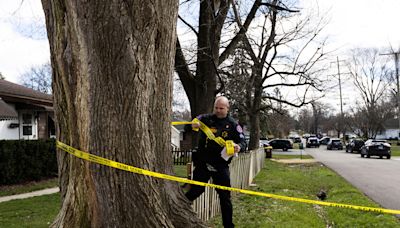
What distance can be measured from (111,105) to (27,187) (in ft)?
32.4

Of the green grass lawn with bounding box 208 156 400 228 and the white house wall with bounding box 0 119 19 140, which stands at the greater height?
the white house wall with bounding box 0 119 19 140

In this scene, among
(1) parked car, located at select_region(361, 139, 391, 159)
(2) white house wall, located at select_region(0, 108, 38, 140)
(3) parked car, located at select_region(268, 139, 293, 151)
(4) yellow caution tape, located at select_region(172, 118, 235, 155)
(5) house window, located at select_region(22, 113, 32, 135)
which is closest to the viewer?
(4) yellow caution tape, located at select_region(172, 118, 235, 155)

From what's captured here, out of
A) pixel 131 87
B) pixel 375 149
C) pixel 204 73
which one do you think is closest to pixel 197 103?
pixel 204 73

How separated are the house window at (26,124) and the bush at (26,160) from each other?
149 inches

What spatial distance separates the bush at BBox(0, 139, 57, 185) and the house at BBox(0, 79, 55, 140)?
73.1 inches

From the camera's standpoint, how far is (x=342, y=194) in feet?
34.0

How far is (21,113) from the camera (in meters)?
17.1

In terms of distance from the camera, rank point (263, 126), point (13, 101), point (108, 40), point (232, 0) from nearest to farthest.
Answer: point (108, 40) < point (232, 0) < point (13, 101) < point (263, 126)

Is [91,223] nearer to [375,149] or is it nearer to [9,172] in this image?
[9,172]

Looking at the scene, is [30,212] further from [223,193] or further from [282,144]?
[282,144]

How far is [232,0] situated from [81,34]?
28.4 ft

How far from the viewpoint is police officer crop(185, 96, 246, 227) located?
5.02 m

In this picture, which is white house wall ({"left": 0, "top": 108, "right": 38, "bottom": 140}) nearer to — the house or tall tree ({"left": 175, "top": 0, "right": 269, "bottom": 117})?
the house

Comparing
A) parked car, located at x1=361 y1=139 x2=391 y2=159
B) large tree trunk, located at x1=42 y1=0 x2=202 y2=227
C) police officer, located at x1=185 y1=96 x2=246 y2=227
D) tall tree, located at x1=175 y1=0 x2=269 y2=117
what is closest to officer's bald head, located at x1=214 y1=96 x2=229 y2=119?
police officer, located at x1=185 y1=96 x2=246 y2=227
